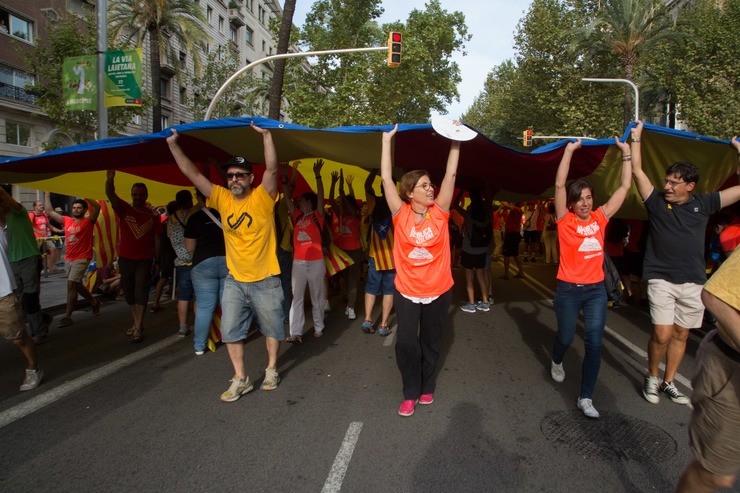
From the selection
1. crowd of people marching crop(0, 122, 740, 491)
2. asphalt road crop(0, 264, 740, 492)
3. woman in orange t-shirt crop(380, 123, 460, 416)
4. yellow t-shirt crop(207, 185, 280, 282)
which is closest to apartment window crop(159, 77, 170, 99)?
crowd of people marching crop(0, 122, 740, 491)

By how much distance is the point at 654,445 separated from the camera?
312 cm

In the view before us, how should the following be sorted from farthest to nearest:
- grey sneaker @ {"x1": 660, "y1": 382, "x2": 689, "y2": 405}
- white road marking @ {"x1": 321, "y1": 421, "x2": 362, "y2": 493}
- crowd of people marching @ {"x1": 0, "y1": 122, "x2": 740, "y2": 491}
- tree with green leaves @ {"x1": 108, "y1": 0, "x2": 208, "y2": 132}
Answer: tree with green leaves @ {"x1": 108, "y1": 0, "x2": 208, "y2": 132}, grey sneaker @ {"x1": 660, "y1": 382, "x2": 689, "y2": 405}, white road marking @ {"x1": 321, "y1": 421, "x2": 362, "y2": 493}, crowd of people marching @ {"x1": 0, "y1": 122, "x2": 740, "y2": 491}

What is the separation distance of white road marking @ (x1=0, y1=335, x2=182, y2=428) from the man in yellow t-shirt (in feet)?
4.85

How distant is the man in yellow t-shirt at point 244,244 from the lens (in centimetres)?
377

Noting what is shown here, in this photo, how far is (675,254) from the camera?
371cm

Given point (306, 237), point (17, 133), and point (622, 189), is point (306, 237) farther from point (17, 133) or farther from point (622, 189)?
point (17, 133)

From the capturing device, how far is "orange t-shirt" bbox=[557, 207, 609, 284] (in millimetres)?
3717

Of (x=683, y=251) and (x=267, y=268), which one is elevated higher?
(x=683, y=251)

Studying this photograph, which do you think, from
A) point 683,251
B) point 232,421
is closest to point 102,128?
point 232,421

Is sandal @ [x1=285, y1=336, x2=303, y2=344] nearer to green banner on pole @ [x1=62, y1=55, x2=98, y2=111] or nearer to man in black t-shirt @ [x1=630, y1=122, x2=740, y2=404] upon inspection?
man in black t-shirt @ [x1=630, y1=122, x2=740, y2=404]

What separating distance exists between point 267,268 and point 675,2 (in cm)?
4214

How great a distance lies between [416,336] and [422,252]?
0.65 metres

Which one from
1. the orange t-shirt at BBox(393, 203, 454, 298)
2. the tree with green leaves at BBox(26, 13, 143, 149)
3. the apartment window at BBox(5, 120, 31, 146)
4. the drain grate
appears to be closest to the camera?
the drain grate

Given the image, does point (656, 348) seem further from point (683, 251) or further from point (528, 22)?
point (528, 22)
